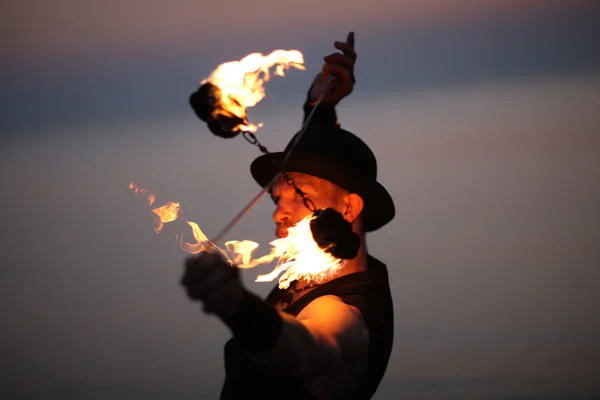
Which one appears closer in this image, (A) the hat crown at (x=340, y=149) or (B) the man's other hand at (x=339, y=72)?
(A) the hat crown at (x=340, y=149)

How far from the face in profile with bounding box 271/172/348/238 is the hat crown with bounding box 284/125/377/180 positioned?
0.25ft

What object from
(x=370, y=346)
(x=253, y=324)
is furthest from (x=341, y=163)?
(x=253, y=324)

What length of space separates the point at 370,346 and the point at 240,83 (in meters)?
0.83

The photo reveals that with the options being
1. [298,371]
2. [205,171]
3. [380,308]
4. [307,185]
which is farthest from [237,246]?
[205,171]

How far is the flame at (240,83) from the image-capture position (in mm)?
2398

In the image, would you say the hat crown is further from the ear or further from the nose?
the nose

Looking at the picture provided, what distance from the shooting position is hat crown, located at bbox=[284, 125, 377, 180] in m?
2.57

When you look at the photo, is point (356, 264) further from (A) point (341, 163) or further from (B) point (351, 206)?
(A) point (341, 163)

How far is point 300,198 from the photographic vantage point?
253cm

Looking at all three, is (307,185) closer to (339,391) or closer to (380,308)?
(380,308)

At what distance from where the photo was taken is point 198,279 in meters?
1.79

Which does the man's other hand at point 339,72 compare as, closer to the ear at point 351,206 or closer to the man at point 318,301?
the man at point 318,301

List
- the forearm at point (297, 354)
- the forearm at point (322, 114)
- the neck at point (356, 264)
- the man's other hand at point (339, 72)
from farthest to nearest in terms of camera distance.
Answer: the forearm at point (322, 114), the man's other hand at point (339, 72), the neck at point (356, 264), the forearm at point (297, 354)

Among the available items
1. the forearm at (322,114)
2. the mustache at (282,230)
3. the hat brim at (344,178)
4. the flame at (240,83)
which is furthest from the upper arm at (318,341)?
the forearm at (322,114)
